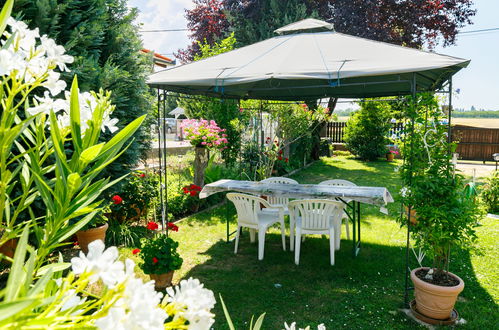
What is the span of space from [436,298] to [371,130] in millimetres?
11441

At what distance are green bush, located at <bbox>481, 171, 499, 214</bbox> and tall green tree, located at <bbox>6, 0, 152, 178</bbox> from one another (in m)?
6.17

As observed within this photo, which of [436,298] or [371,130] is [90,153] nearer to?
[436,298]

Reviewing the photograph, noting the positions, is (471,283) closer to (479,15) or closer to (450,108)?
(450,108)

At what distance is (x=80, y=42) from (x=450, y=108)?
3.81m

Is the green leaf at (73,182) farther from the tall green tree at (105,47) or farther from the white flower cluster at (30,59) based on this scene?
the tall green tree at (105,47)

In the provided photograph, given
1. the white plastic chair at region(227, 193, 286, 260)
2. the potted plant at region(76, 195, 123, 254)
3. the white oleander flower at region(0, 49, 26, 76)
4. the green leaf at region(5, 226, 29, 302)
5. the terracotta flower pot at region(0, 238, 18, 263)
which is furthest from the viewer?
the white plastic chair at region(227, 193, 286, 260)

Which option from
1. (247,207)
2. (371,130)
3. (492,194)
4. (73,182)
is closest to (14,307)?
(73,182)

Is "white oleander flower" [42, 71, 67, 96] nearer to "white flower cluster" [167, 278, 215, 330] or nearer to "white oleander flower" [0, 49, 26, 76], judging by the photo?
"white oleander flower" [0, 49, 26, 76]

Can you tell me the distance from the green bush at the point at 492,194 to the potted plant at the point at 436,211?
4027 millimetres

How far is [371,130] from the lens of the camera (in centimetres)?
1375

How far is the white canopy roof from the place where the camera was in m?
3.31

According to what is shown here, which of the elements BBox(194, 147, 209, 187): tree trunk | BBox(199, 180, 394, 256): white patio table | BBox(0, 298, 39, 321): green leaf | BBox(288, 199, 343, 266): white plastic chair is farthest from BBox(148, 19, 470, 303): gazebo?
BBox(0, 298, 39, 321): green leaf

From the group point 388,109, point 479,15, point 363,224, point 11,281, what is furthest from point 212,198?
point 479,15

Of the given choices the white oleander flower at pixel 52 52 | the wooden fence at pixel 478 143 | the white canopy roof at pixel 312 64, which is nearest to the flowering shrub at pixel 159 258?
the white canopy roof at pixel 312 64
